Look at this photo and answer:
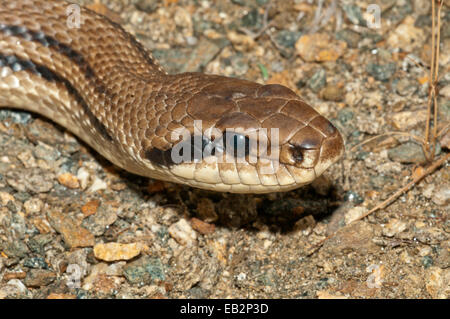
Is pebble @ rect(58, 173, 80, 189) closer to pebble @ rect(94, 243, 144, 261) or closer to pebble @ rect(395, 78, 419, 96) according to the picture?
pebble @ rect(94, 243, 144, 261)

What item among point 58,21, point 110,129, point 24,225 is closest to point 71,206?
point 24,225

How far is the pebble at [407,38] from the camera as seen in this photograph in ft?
19.8

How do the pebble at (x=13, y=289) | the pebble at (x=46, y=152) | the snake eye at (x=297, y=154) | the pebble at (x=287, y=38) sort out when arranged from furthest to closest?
the pebble at (x=287, y=38)
the pebble at (x=46, y=152)
the pebble at (x=13, y=289)
the snake eye at (x=297, y=154)

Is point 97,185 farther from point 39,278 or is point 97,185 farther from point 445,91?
point 445,91

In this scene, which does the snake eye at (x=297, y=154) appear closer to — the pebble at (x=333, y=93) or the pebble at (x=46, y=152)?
the pebble at (x=333, y=93)

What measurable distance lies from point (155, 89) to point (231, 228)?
4.02 ft

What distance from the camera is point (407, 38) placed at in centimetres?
606

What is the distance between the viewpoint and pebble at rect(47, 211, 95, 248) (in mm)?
4879

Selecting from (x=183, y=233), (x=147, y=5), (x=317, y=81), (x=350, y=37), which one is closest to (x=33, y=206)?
(x=183, y=233)

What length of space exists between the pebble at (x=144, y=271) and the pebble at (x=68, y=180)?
34.9 inches

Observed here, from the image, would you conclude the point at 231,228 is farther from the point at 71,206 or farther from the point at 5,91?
the point at 5,91

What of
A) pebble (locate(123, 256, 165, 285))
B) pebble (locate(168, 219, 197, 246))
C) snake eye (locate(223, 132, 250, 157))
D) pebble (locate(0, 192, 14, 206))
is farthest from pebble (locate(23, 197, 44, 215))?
snake eye (locate(223, 132, 250, 157))

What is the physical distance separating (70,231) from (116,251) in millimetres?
405

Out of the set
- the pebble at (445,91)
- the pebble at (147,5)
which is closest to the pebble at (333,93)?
the pebble at (445,91)
